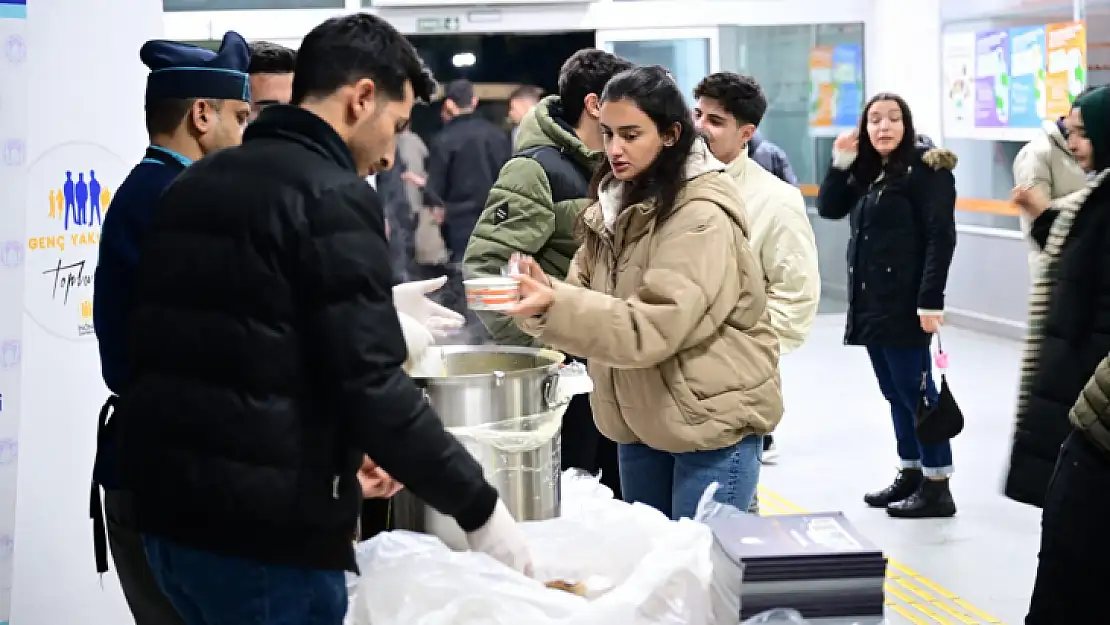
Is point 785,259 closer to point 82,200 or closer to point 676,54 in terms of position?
point 82,200

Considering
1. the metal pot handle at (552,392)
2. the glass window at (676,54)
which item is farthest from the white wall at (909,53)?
the metal pot handle at (552,392)

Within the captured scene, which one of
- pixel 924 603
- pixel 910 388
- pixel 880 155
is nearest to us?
pixel 924 603

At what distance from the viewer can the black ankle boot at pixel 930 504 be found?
5.16m

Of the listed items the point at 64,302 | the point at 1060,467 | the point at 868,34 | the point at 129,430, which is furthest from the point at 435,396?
the point at 868,34

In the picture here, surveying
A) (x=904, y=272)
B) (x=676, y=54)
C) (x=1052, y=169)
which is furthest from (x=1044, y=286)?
(x=676, y=54)

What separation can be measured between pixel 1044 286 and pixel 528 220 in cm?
131

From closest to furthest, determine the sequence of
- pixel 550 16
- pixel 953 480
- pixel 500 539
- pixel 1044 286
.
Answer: pixel 500 539, pixel 1044 286, pixel 953 480, pixel 550 16

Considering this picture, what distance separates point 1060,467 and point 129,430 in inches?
71.6

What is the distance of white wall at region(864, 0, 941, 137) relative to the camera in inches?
408

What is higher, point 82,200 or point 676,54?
point 676,54

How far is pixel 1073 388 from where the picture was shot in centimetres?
271

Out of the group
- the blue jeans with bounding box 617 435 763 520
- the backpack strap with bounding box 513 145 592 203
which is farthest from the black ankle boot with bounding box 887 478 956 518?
the blue jeans with bounding box 617 435 763 520

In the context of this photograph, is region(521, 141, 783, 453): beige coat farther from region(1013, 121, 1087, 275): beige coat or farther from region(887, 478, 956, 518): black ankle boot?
region(1013, 121, 1087, 275): beige coat

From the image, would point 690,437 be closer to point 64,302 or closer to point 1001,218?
point 64,302
